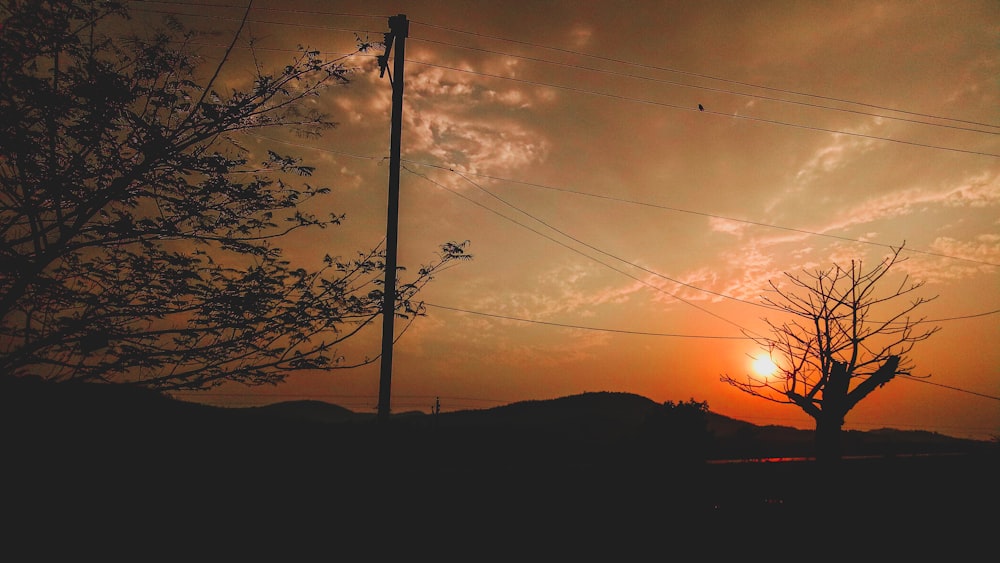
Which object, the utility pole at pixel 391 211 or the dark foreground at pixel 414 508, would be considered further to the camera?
the utility pole at pixel 391 211

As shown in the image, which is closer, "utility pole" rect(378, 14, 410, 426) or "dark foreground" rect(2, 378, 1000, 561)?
"dark foreground" rect(2, 378, 1000, 561)

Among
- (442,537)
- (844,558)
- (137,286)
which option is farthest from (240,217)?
(844,558)

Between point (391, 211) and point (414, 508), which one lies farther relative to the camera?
point (391, 211)

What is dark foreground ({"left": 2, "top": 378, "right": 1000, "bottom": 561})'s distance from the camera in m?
6.20

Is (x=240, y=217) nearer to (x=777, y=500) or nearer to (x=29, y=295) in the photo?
(x=29, y=295)

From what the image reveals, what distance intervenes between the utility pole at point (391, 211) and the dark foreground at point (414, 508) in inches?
37.4

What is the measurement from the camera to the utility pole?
30.8 feet

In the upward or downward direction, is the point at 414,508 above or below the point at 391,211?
below

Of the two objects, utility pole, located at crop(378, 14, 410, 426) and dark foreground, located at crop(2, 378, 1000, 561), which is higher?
utility pole, located at crop(378, 14, 410, 426)

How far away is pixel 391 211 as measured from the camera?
9.99m

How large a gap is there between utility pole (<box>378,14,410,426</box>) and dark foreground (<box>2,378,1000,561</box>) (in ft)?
3.11

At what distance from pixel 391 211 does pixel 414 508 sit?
5.44 metres

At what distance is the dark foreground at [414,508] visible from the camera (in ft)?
20.3

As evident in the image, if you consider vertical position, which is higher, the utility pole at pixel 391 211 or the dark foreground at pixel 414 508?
the utility pole at pixel 391 211
